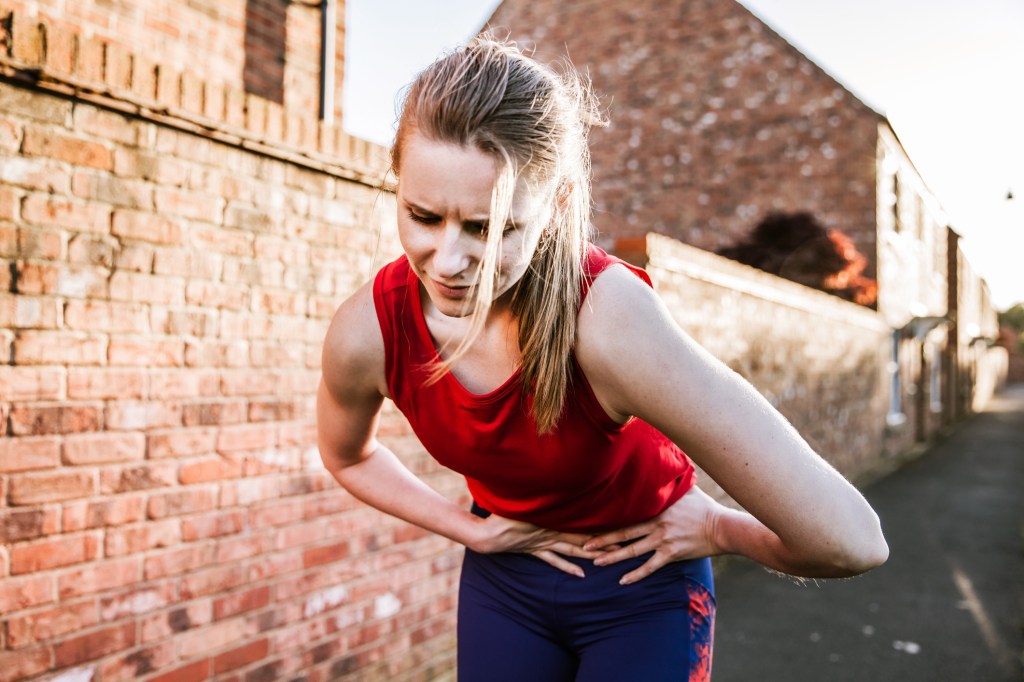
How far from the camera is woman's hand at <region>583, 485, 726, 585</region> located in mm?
1593

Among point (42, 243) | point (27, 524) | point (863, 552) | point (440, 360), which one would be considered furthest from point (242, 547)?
point (863, 552)

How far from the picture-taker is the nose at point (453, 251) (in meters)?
1.25

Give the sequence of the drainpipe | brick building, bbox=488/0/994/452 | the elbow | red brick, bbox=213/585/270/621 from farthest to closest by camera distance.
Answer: brick building, bbox=488/0/994/452 → the drainpipe → red brick, bbox=213/585/270/621 → the elbow

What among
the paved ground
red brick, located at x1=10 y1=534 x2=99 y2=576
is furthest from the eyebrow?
the paved ground

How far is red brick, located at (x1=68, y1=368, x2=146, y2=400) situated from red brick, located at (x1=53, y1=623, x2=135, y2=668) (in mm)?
749

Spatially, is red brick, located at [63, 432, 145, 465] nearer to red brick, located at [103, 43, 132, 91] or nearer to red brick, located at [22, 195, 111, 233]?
red brick, located at [22, 195, 111, 233]

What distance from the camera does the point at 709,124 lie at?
15.2m

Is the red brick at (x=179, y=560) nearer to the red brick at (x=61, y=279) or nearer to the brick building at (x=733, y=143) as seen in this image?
the red brick at (x=61, y=279)

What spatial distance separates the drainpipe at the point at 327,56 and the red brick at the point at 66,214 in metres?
2.84

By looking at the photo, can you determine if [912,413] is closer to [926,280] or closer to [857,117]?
[926,280]

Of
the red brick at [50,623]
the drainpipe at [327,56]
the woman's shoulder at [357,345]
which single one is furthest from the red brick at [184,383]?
the drainpipe at [327,56]

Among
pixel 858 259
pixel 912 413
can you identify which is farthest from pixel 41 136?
pixel 912 413

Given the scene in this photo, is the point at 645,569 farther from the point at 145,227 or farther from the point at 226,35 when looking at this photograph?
the point at 226,35

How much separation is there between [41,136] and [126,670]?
170cm
